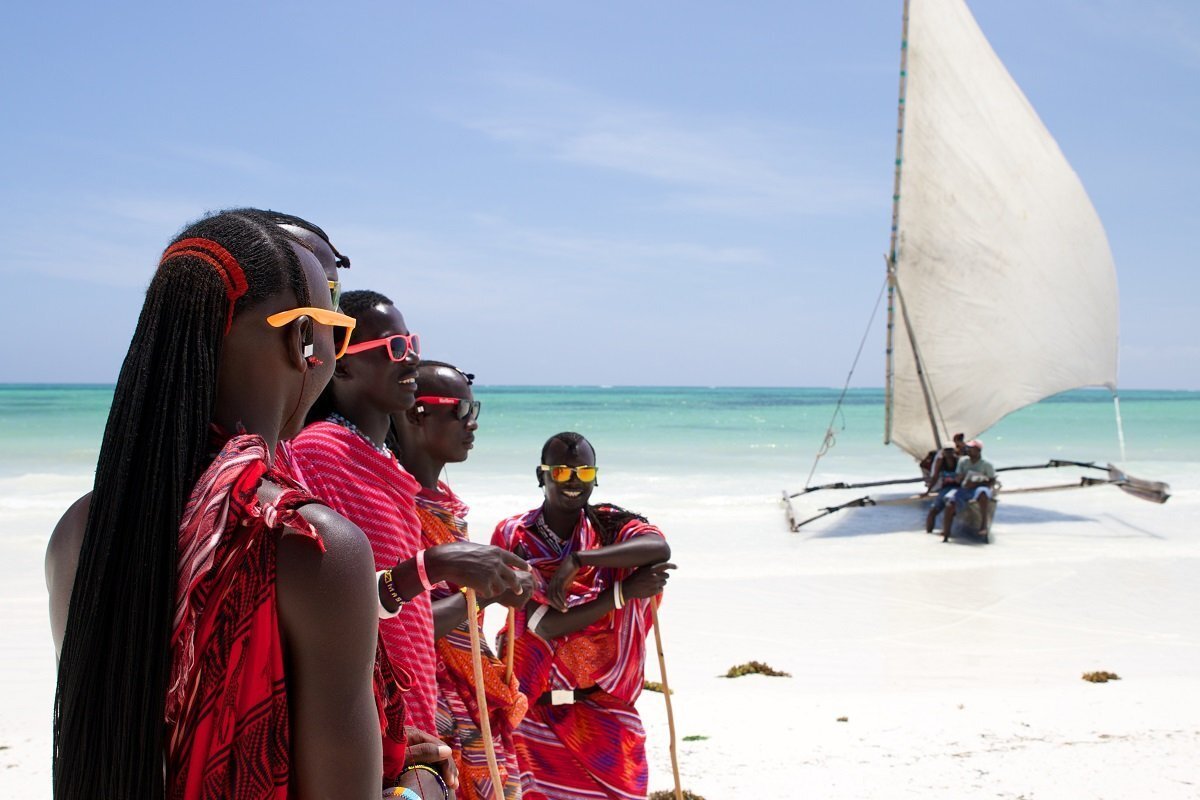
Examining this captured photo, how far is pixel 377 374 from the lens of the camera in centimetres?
280

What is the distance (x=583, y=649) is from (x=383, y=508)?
1590mm

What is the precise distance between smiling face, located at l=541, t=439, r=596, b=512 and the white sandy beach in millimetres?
1970

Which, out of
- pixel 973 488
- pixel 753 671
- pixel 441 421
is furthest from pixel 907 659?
pixel 973 488

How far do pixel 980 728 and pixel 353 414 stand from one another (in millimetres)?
4645

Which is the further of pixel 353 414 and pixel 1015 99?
pixel 1015 99

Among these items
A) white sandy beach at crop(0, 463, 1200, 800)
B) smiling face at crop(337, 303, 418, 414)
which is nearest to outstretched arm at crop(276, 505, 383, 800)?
smiling face at crop(337, 303, 418, 414)

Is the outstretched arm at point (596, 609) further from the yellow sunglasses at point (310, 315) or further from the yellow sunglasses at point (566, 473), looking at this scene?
the yellow sunglasses at point (310, 315)

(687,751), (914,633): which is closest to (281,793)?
(687,751)

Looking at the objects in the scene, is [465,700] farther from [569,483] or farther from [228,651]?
[228,651]

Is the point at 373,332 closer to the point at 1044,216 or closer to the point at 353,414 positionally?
the point at 353,414

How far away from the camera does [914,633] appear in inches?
369

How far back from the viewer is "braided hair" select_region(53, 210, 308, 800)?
1232mm

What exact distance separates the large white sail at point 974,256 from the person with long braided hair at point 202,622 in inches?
735

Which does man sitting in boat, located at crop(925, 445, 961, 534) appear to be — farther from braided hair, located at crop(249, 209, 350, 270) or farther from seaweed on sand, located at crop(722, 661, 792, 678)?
braided hair, located at crop(249, 209, 350, 270)
